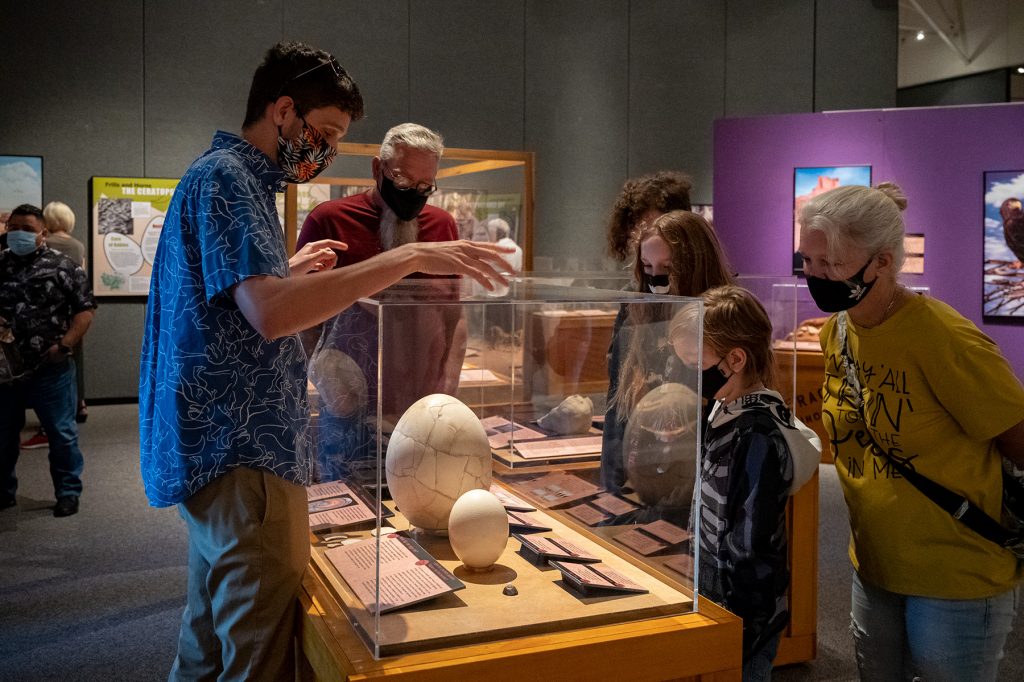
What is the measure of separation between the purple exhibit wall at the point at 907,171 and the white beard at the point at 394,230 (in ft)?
17.6

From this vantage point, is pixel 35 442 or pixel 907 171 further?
pixel 907 171

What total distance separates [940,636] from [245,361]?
151cm

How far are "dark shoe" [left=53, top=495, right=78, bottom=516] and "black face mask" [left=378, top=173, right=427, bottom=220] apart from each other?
352 cm

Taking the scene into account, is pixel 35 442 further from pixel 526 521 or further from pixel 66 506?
pixel 526 521

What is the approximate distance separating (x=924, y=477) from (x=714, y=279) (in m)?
0.91

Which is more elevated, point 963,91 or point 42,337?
point 963,91

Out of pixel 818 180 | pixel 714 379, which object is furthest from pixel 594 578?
pixel 818 180

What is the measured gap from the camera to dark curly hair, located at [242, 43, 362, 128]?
1.76 m

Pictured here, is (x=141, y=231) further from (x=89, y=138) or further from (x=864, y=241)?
(x=864, y=241)

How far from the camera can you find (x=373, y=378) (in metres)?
1.64

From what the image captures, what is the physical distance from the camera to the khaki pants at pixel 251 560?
168 cm

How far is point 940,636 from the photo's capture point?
6.40 ft

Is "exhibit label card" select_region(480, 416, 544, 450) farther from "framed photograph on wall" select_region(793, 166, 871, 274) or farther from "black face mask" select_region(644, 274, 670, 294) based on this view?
"framed photograph on wall" select_region(793, 166, 871, 274)

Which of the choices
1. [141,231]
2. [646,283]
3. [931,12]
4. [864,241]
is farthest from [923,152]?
[141,231]
